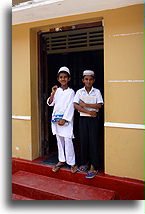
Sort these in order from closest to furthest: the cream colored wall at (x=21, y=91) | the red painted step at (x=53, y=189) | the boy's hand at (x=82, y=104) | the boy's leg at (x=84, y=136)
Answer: the red painted step at (x=53, y=189)
the boy's hand at (x=82, y=104)
the boy's leg at (x=84, y=136)
the cream colored wall at (x=21, y=91)

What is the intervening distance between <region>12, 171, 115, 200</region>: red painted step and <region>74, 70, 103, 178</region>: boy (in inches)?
10.8

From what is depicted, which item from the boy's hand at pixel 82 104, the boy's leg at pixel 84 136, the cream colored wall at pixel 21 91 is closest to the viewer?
the boy's hand at pixel 82 104

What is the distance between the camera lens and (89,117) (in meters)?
3.35

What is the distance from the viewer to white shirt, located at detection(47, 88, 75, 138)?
345 cm

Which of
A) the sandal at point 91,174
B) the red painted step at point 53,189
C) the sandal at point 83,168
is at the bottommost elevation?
the red painted step at point 53,189

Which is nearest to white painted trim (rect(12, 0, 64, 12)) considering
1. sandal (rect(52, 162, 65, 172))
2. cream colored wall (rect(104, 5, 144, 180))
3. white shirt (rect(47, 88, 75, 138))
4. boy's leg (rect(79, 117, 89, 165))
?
cream colored wall (rect(104, 5, 144, 180))

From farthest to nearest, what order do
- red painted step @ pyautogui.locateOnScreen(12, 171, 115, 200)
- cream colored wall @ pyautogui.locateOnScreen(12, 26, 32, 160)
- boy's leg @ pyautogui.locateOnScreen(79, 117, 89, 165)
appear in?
1. cream colored wall @ pyautogui.locateOnScreen(12, 26, 32, 160)
2. boy's leg @ pyautogui.locateOnScreen(79, 117, 89, 165)
3. red painted step @ pyautogui.locateOnScreen(12, 171, 115, 200)

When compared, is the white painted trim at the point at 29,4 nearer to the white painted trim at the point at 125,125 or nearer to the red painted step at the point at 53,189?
the white painted trim at the point at 125,125

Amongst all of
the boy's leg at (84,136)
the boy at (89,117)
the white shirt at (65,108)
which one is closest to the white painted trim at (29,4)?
the boy at (89,117)

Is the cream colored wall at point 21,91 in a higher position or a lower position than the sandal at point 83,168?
higher

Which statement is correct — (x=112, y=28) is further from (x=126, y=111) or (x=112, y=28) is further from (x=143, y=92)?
(x=126, y=111)

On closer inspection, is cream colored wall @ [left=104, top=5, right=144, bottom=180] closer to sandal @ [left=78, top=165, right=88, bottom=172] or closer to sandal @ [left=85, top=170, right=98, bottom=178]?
sandal @ [left=85, top=170, right=98, bottom=178]

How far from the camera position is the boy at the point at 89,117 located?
3.29 m

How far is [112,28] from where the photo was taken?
3.19 meters
